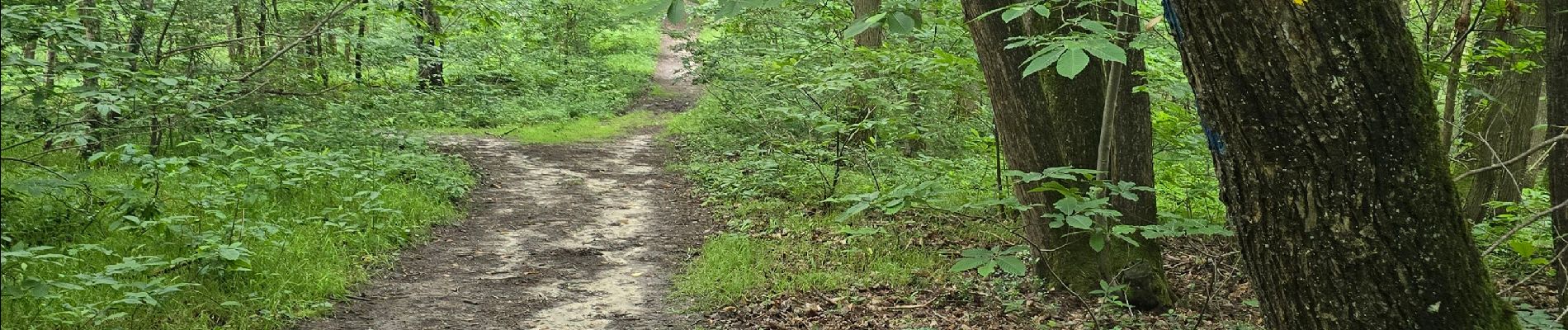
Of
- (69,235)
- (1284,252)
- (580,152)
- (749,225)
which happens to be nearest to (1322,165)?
(1284,252)

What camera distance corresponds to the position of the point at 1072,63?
90.4 inches

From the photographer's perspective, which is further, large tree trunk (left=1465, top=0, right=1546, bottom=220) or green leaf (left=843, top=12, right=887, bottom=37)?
large tree trunk (left=1465, top=0, right=1546, bottom=220)

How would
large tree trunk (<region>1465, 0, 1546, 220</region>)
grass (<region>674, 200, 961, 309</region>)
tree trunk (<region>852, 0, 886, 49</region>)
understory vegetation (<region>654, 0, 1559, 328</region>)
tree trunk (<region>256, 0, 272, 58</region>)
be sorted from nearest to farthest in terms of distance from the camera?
understory vegetation (<region>654, 0, 1559, 328</region>)
grass (<region>674, 200, 961, 309</region>)
large tree trunk (<region>1465, 0, 1546, 220</region>)
tree trunk (<region>256, 0, 272, 58</region>)
tree trunk (<region>852, 0, 886, 49</region>)

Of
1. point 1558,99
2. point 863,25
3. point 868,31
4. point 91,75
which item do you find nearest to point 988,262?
point 863,25

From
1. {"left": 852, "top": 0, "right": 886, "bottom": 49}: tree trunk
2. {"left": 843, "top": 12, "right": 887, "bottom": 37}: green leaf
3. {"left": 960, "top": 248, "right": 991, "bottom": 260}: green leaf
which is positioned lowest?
{"left": 960, "top": 248, "right": 991, "bottom": 260}: green leaf

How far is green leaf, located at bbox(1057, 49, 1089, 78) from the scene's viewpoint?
225cm

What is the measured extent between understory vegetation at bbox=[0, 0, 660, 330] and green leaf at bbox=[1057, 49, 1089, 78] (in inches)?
117

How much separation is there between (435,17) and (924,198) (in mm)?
14067

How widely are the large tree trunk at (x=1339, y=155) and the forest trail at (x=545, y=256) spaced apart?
4125 mm

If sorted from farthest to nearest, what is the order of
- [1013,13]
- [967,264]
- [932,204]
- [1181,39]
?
1. [932,204]
2. [967,264]
3. [1013,13]
4. [1181,39]

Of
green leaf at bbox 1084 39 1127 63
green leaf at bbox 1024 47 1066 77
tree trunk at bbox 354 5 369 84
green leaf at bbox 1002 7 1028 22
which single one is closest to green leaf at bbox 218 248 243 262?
tree trunk at bbox 354 5 369 84

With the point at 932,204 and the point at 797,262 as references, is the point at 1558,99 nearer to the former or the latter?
the point at 932,204

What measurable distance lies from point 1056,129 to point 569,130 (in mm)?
11348

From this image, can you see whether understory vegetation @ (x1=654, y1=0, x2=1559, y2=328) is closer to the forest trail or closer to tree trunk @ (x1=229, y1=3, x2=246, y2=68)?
the forest trail
